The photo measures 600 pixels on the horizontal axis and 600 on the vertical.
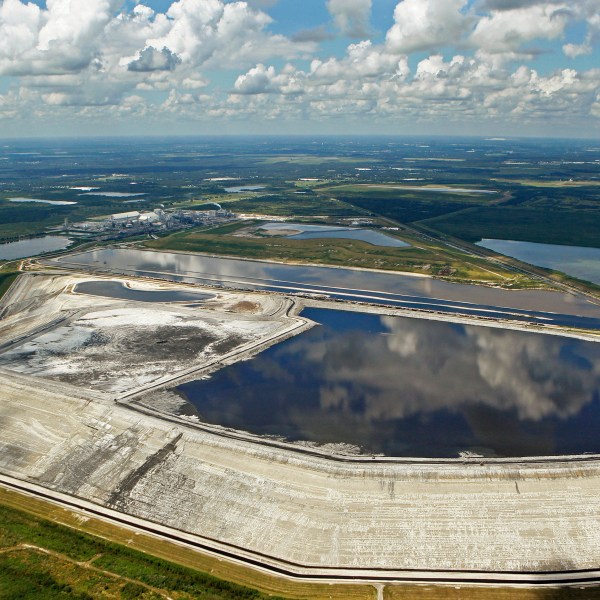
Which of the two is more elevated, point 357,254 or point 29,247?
point 29,247

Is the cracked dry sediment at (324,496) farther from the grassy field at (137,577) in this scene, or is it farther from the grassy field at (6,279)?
the grassy field at (6,279)

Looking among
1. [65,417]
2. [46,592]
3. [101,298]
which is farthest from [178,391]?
[101,298]

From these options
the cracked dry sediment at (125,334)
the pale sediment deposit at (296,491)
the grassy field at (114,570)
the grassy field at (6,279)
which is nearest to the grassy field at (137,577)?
the grassy field at (114,570)

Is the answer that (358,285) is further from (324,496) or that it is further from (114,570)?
(114,570)

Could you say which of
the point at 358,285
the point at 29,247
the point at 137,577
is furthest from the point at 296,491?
the point at 29,247

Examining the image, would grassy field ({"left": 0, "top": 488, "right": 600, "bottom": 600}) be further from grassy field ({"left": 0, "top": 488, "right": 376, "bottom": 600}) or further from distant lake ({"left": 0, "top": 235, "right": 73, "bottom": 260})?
distant lake ({"left": 0, "top": 235, "right": 73, "bottom": 260})
